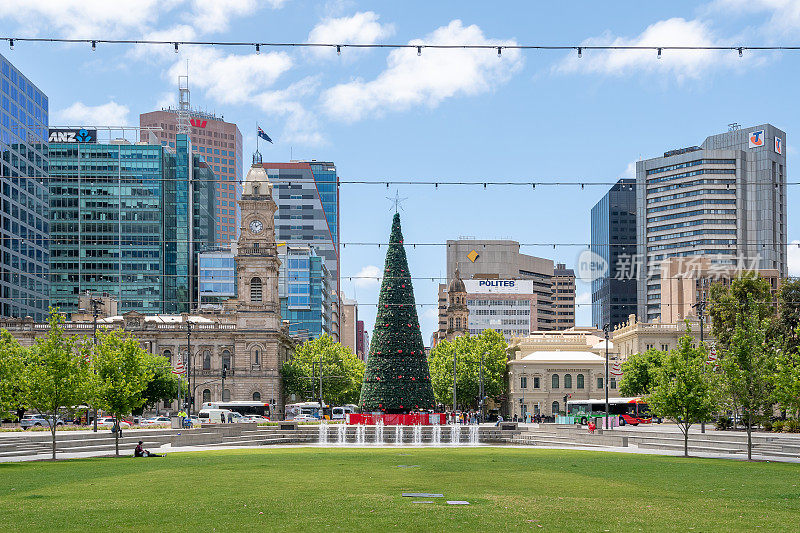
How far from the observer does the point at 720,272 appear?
Answer: 14525 centimetres

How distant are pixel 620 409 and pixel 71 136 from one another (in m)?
114

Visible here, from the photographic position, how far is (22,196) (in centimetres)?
13688

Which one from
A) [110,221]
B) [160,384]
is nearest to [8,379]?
[160,384]

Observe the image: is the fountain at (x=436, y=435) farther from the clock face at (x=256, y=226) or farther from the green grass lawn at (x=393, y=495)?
the clock face at (x=256, y=226)

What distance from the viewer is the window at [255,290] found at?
133 m

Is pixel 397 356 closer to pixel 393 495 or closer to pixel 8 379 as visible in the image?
pixel 8 379

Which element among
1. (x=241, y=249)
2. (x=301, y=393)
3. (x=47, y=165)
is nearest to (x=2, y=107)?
(x=47, y=165)

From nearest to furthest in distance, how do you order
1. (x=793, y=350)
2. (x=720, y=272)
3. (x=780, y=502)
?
(x=780, y=502), (x=793, y=350), (x=720, y=272)

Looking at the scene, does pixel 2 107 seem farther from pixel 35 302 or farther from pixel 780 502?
pixel 780 502

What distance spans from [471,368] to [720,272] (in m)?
49.4

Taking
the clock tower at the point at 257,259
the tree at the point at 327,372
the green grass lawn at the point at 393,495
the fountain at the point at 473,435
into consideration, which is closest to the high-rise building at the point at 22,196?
the clock tower at the point at 257,259

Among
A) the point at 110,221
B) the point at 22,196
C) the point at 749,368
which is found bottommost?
the point at 749,368

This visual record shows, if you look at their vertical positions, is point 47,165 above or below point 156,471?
above

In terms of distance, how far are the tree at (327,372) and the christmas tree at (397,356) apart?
52361mm
